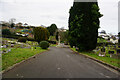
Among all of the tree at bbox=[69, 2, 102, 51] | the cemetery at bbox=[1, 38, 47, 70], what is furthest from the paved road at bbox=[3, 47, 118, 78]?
the tree at bbox=[69, 2, 102, 51]

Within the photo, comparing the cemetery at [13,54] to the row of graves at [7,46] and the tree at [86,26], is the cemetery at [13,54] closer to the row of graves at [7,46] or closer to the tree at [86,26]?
the row of graves at [7,46]

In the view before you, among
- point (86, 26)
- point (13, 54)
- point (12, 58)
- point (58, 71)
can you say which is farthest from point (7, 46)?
point (58, 71)

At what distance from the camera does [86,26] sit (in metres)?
25.3

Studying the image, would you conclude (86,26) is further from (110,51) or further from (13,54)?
(13,54)

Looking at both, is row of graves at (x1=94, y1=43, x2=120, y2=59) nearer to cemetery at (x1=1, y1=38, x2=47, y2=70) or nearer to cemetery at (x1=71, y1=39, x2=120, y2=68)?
cemetery at (x1=71, y1=39, x2=120, y2=68)

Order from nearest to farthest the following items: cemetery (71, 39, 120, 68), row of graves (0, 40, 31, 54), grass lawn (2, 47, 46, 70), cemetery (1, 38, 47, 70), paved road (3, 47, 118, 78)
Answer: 1. paved road (3, 47, 118, 78)
2. grass lawn (2, 47, 46, 70)
3. cemetery (1, 38, 47, 70)
4. cemetery (71, 39, 120, 68)
5. row of graves (0, 40, 31, 54)

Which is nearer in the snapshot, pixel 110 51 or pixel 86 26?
pixel 110 51

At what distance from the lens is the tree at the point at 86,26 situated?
25.1m

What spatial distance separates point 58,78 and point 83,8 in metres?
22.7

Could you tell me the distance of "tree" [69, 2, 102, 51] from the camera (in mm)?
25062

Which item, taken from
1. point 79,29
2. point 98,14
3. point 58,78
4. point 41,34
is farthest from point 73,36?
point 41,34

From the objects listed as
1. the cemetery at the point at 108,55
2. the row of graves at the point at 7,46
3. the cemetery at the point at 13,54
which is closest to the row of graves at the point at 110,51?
the cemetery at the point at 108,55

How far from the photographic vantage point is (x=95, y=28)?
83.3 feet

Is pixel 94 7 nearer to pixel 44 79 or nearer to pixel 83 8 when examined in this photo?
pixel 83 8
